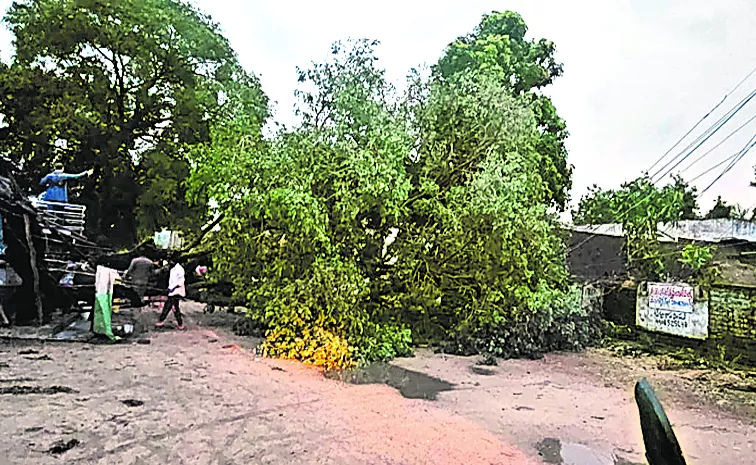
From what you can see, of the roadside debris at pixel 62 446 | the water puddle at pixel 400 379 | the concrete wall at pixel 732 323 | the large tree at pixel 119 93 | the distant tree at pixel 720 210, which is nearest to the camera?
the roadside debris at pixel 62 446

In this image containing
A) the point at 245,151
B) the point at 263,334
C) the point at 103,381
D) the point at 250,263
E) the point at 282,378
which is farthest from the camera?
the point at 263,334

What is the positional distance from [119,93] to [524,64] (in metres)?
12.9

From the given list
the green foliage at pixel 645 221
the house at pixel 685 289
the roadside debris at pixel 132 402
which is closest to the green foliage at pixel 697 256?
the house at pixel 685 289

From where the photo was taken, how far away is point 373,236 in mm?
12039

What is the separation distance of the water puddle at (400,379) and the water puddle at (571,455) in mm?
2274

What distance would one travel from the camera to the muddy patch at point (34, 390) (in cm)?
745

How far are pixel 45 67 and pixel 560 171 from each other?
16154 mm

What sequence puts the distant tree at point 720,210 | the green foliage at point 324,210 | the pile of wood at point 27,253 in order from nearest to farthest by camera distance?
1. the green foliage at point 324,210
2. the pile of wood at point 27,253
3. the distant tree at point 720,210

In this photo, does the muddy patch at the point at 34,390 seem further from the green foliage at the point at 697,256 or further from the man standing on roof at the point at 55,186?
the green foliage at the point at 697,256

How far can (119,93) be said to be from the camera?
64.2 ft

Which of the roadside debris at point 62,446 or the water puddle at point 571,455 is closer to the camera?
the roadside debris at point 62,446

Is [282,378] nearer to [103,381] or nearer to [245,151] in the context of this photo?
[103,381]

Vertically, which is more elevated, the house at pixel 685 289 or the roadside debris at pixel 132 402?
the house at pixel 685 289

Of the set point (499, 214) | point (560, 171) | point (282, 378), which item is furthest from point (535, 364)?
point (560, 171)
